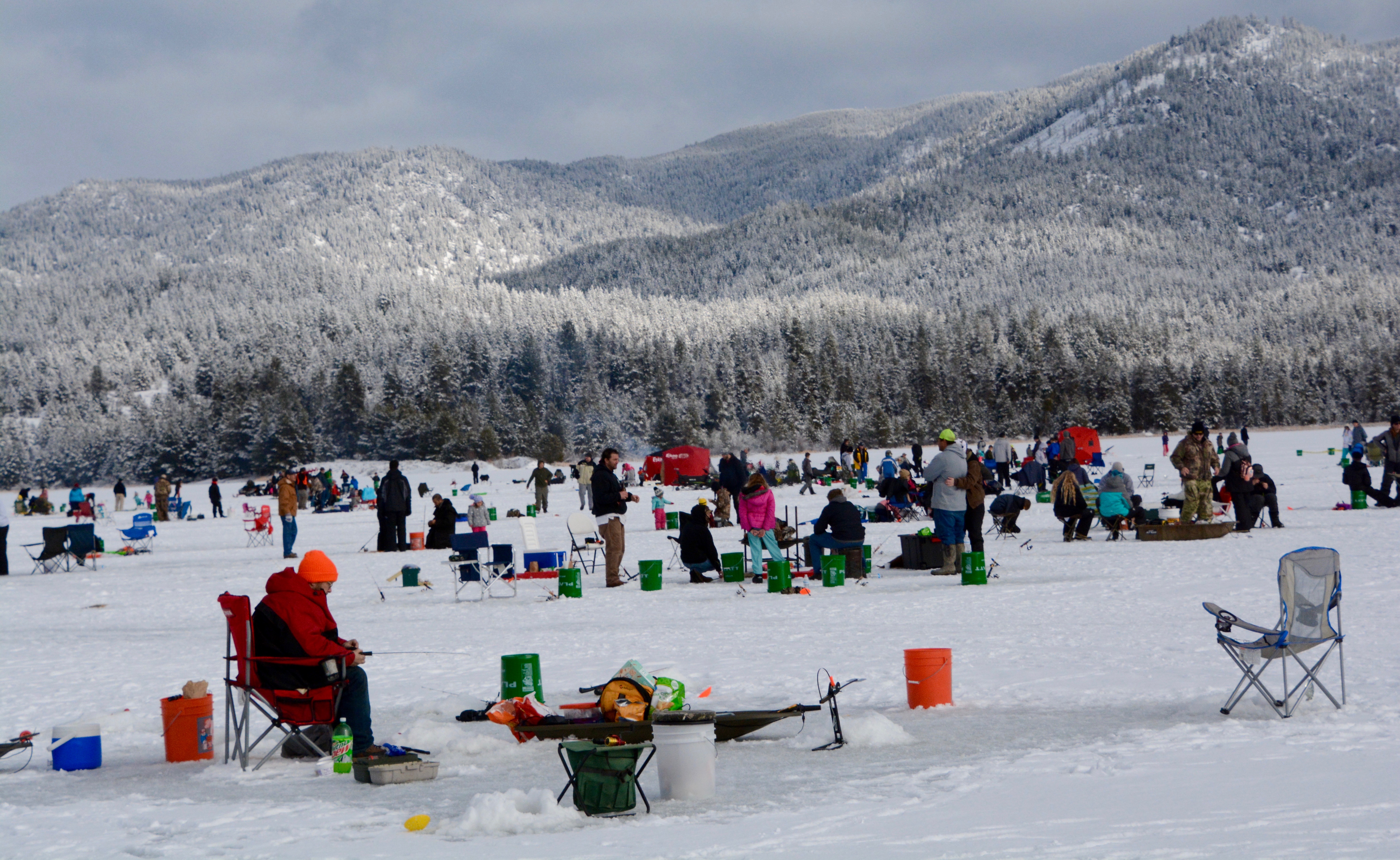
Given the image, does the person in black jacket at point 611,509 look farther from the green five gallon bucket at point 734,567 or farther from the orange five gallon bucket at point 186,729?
the orange five gallon bucket at point 186,729

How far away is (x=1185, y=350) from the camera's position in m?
90.8

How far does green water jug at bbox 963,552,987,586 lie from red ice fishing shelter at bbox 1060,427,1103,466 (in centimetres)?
2430

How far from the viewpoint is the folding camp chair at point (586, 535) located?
15.1 m

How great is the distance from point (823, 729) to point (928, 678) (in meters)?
0.81

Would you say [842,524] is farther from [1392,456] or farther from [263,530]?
[263,530]

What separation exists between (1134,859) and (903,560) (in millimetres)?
10583

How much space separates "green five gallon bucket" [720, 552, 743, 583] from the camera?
1350 cm

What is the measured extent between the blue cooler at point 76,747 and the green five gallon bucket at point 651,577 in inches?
299

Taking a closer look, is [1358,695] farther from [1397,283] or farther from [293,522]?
[1397,283]

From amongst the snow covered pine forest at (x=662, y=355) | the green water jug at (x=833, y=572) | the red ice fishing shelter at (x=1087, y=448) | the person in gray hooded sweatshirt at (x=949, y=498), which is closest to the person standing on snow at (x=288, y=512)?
the green water jug at (x=833, y=572)

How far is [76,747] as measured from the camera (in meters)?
5.96

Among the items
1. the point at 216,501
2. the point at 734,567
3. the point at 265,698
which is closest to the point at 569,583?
the point at 734,567

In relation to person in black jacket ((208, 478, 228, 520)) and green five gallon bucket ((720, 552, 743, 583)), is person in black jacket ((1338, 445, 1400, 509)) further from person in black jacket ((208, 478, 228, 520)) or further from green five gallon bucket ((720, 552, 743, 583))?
person in black jacket ((208, 478, 228, 520))

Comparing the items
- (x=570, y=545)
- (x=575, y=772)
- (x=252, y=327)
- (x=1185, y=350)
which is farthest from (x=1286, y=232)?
(x=575, y=772)
